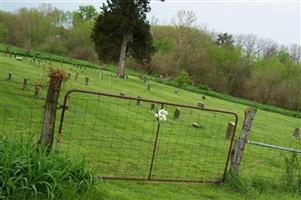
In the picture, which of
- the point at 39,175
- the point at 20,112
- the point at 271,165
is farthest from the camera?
the point at 20,112

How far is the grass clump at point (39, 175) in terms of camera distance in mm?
5566

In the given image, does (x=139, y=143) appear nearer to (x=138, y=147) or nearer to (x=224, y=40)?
(x=138, y=147)

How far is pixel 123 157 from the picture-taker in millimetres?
10508

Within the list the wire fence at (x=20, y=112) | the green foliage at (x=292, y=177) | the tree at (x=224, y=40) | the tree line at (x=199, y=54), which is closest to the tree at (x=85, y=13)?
the tree line at (x=199, y=54)

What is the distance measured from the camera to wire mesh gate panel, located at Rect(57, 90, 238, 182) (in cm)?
911

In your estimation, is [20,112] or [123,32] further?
[123,32]

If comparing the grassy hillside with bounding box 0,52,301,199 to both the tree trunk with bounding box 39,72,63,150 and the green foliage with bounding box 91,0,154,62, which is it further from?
the green foliage with bounding box 91,0,154,62

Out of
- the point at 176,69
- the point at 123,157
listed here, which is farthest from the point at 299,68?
the point at 123,157

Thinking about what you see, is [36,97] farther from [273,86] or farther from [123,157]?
[273,86]

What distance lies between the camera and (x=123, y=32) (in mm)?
47656

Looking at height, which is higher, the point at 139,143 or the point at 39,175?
the point at 39,175

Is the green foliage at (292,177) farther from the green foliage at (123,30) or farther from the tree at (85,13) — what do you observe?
the tree at (85,13)

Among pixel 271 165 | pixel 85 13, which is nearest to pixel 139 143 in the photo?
pixel 271 165

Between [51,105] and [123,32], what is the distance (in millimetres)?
41369
